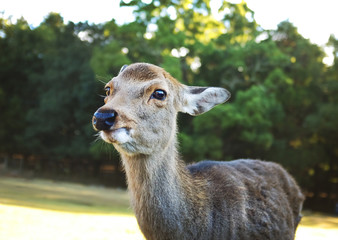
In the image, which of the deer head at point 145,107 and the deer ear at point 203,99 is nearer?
the deer head at point 145,107

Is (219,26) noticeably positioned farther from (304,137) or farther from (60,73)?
(60,73)

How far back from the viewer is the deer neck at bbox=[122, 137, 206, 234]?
143 inches

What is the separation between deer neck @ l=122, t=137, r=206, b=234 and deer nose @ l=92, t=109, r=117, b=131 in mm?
583

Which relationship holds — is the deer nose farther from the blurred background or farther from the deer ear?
the blurred background

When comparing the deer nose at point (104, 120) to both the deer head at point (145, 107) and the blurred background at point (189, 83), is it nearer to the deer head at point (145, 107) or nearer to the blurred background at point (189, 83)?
the deer head at point (145, 107)

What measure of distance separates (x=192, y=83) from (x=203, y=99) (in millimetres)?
17999

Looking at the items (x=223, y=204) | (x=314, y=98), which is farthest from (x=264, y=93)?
(x=223, y=204)

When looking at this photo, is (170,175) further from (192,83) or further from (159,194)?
(192,83)

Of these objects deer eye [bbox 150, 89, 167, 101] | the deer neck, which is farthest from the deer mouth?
deer eye [bbox 150, 89, 167, 101]

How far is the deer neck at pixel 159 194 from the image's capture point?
143 inches

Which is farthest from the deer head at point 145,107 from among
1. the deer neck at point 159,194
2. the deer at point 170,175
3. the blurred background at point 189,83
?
the blurred background at point 189,83

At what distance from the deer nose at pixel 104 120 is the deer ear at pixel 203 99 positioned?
4.06 ft

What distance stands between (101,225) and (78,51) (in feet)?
64.9

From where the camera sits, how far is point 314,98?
22516mm
